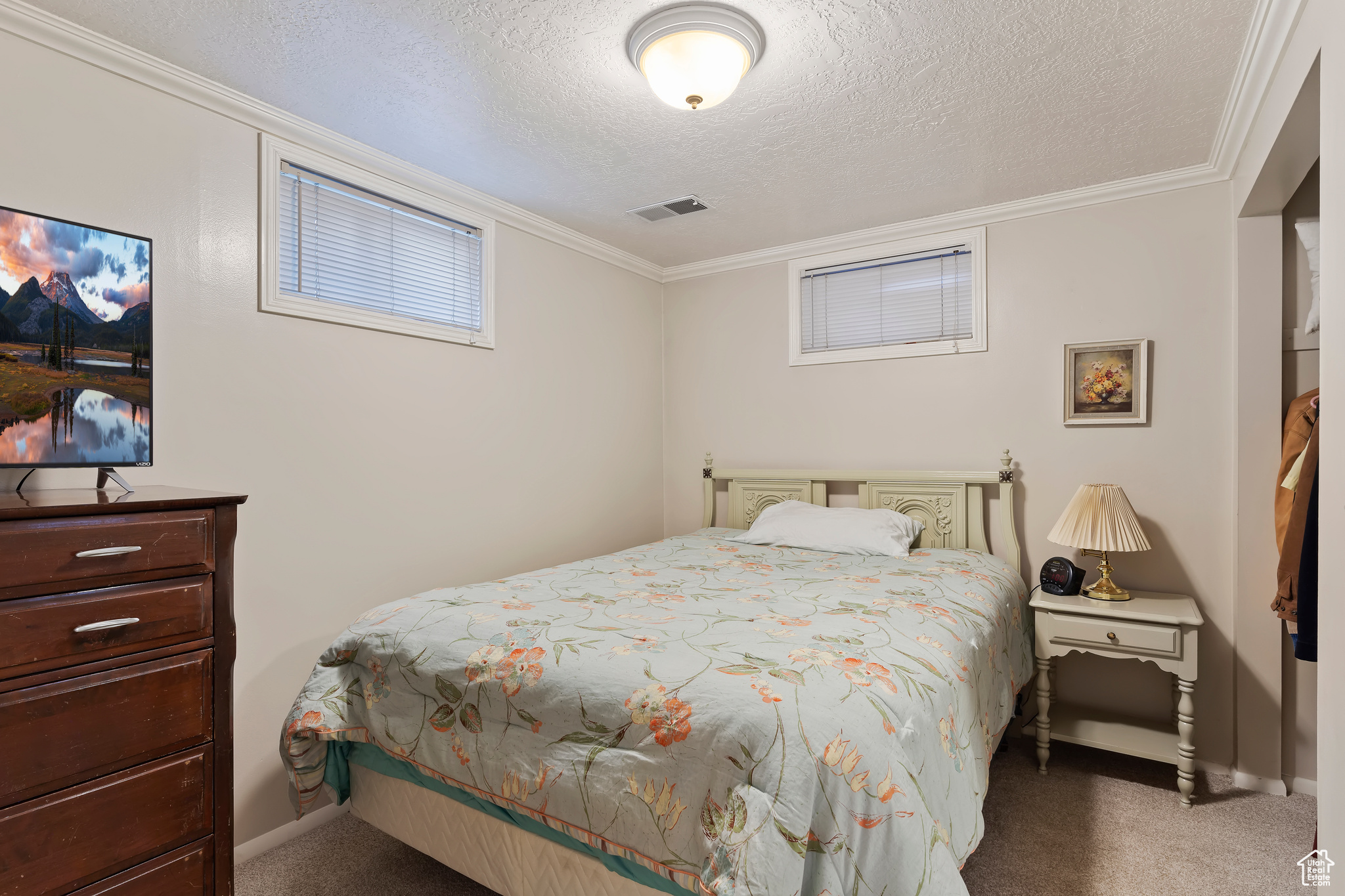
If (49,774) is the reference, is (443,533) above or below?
above

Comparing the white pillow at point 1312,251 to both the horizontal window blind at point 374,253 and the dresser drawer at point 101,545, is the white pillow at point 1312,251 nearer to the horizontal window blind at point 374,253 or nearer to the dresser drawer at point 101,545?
the horizontal window blind at point 374,253

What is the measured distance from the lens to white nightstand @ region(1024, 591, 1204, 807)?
2492 millimetres

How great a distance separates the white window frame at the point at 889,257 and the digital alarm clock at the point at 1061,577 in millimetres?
1081

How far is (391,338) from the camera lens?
2803mm

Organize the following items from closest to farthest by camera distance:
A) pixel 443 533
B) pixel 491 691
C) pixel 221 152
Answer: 1. pixel 491 691
2. pixel 221 152
3. pixel 443 533

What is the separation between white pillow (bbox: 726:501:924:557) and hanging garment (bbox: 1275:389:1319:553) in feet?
4.34

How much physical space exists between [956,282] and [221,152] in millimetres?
3179

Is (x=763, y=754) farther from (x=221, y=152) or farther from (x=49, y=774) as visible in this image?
(x=221, y=152)

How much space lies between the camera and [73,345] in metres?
1.82

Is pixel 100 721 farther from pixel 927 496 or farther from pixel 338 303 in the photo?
pixel 927 496

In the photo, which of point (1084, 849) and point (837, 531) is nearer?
point (1084, 849)

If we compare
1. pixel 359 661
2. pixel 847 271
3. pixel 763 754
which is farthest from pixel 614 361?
pixel 763 754

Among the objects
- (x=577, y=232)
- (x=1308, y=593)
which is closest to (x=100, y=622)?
(x=577, y=232)

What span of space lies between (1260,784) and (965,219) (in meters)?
2.68
